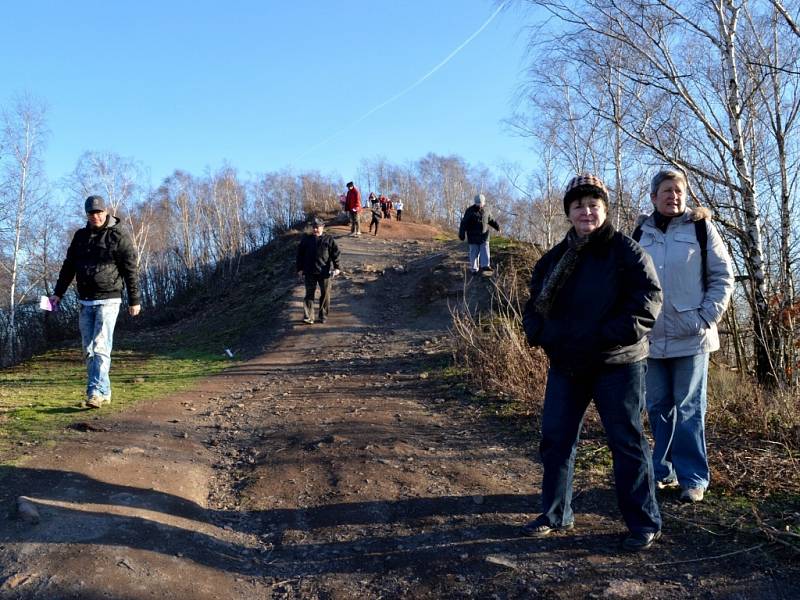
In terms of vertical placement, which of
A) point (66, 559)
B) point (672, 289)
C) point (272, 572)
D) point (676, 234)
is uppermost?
point (676, 234)

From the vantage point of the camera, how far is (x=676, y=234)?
3582 mm

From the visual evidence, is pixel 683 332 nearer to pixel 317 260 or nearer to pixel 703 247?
pixel 703 247

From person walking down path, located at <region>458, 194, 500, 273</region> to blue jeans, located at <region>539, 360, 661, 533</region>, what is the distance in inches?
331

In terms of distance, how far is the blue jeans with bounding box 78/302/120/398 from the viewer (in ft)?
17.8

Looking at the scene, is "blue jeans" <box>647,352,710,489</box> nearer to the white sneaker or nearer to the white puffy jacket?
the white puffy jacket

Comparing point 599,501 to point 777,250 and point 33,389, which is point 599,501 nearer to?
point 777,250

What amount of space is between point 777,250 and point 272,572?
22.7 feet

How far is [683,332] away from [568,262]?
3.56 ft

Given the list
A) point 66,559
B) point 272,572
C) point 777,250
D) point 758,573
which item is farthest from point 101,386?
point 777,250

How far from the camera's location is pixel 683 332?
346 cm

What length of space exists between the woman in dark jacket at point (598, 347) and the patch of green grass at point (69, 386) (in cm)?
375

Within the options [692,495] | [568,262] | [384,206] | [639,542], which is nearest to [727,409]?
[692,495]

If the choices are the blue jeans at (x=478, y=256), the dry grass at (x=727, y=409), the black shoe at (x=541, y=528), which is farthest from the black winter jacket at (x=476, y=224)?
the black shoe at (x=541, y=528)

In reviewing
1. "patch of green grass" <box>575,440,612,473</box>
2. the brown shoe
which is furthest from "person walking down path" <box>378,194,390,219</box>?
the brown shoe
